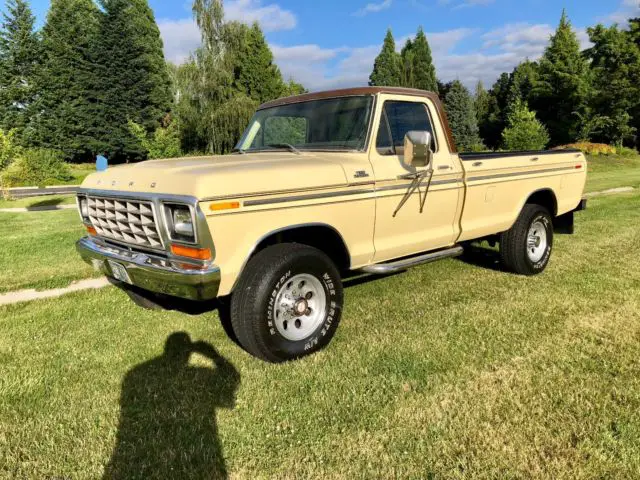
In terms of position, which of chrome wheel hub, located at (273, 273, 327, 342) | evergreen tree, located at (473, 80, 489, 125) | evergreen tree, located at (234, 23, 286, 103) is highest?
evergreen tree, located at (234, 23, 286, 103)

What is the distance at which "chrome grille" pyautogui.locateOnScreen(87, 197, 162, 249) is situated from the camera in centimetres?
343

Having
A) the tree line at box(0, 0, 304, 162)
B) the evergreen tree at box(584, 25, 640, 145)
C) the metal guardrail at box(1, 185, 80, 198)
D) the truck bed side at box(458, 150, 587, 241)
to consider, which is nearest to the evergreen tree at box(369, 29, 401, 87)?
the tree line at box(0, 0, 304, 162)

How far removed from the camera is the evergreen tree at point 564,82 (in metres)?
36.0

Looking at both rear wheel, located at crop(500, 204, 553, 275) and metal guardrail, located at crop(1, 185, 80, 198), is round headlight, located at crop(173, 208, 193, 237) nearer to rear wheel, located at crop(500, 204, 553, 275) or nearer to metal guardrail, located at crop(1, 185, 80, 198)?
rear wheel, located at crop(500, 204, 553, 275)

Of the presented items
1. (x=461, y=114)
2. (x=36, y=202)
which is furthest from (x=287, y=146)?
(x=461, y=114)

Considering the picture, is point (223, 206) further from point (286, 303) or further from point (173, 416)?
point (173, 416)

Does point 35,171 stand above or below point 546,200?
above

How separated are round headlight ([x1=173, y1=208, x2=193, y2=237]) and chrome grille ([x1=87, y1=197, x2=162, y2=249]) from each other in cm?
18

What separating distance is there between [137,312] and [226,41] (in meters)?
30.5

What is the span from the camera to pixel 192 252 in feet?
10.5

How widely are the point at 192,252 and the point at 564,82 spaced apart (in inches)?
1595

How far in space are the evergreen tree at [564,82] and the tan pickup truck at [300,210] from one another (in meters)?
36.2

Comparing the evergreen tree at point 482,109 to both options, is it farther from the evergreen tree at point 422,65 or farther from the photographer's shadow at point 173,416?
the photographer's shadow at point 173,416

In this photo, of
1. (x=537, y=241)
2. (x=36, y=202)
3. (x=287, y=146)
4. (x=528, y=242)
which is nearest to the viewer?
(x=287, y=146)
